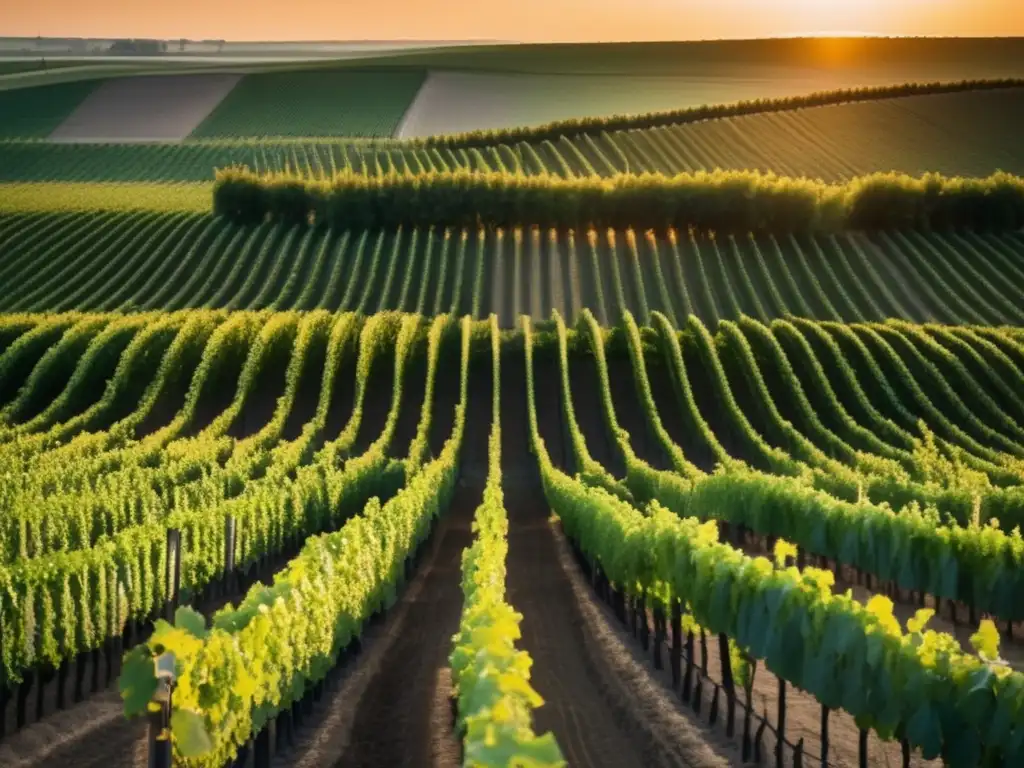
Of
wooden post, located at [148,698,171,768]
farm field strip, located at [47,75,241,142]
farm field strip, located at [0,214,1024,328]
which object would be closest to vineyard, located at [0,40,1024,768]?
wooden post, located at [148,698,171,768]

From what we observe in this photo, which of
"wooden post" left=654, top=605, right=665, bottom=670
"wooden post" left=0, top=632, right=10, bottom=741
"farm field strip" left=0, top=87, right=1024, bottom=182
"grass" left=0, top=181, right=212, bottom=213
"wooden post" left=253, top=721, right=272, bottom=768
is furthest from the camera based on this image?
"farm field strip" left=0, top=87, right=1024, bottom=182

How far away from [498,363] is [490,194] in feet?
73.9

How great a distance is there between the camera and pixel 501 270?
6750 centimetres

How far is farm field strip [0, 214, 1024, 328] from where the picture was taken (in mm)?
62688

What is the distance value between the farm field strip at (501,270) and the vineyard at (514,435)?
0.84 ft

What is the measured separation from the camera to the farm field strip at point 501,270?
62.7 metres

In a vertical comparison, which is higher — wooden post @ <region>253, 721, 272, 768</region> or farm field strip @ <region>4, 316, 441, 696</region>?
farm field strip @ <region>4, 316, 441, 696</region>

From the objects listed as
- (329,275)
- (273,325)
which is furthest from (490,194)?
(273,325)

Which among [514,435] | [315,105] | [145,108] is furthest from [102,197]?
[514,435]

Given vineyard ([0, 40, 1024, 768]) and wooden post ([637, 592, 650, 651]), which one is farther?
wooden post ([637, 592, 650, 651])

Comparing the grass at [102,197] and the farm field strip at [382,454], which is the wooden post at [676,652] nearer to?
the farm field strip at [382,454]

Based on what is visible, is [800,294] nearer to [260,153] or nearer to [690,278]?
[690,278]

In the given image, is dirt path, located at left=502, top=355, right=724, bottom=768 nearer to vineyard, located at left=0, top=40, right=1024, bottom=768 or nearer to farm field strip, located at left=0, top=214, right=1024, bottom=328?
vineyard, located at left=0, top=40, right=1024, bottom=768

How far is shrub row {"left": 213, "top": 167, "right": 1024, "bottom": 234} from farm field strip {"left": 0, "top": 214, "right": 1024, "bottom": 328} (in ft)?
2.71
